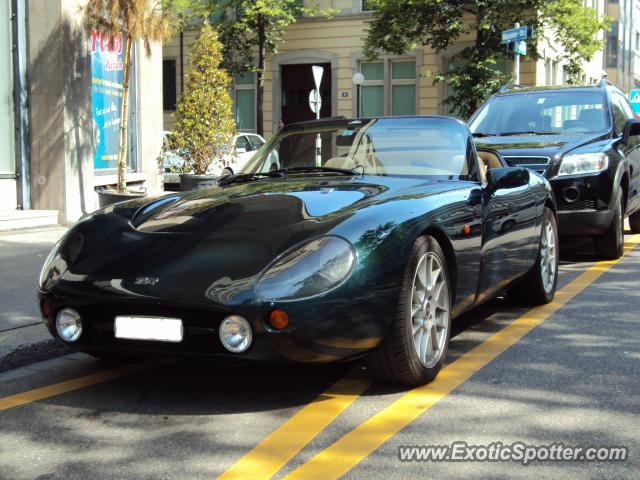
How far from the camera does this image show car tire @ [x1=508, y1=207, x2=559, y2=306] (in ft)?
21.2

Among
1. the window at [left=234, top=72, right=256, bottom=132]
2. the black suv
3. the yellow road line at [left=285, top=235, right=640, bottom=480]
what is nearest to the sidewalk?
the yellow road line at [left=285, top=235, right=640, bottom=480]

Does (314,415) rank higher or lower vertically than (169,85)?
lower

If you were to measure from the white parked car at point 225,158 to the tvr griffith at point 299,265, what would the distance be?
8111 mm

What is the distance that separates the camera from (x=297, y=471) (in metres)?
3.23

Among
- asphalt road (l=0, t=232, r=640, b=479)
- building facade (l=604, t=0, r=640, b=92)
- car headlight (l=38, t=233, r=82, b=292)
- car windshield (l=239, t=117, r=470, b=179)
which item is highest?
building facade (l=604, t=0, r=640, b=92)

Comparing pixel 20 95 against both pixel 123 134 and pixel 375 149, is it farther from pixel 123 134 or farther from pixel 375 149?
pixel 375 149

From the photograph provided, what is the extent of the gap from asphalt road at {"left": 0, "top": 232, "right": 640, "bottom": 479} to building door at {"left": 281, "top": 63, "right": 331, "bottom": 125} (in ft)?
98.7

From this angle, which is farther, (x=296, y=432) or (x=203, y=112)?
(x=203, y=112)

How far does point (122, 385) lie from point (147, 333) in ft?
2.39

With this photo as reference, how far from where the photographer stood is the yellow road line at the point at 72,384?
14.0ft

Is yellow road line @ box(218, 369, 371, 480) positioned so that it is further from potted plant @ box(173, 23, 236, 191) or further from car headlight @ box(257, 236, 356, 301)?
potted plant @ box(173, 23, 236, 191)

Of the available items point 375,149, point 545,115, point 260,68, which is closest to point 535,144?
point 545,115

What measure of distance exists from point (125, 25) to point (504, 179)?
8.65 m

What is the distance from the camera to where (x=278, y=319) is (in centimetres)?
371
